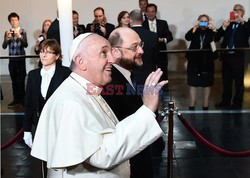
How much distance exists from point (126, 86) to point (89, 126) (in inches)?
39.5

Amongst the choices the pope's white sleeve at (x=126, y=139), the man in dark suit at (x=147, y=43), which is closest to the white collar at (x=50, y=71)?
the man in dark suit at (x=147, y=43)

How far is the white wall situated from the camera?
10.0 meters

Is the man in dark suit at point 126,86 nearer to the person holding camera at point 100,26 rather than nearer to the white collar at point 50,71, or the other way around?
the white collar at point 50,71

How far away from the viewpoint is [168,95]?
8.08 m

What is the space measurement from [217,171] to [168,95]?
3.42 meters

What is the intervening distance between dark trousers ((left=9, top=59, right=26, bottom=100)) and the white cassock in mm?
5652

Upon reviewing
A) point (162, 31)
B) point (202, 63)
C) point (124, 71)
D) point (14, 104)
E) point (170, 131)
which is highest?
point (162, 31)

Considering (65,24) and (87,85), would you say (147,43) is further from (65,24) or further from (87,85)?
(87,85)

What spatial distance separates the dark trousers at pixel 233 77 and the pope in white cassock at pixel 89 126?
17.6ft

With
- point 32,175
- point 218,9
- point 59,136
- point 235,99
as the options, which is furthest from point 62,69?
point 218,9

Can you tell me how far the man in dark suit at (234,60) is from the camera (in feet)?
23.8

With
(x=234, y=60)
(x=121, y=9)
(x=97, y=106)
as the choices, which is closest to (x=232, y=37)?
(x=234, y=60)

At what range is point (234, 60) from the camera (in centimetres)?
726

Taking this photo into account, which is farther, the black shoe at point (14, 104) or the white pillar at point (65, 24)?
the black shoe at point (14, 104)
